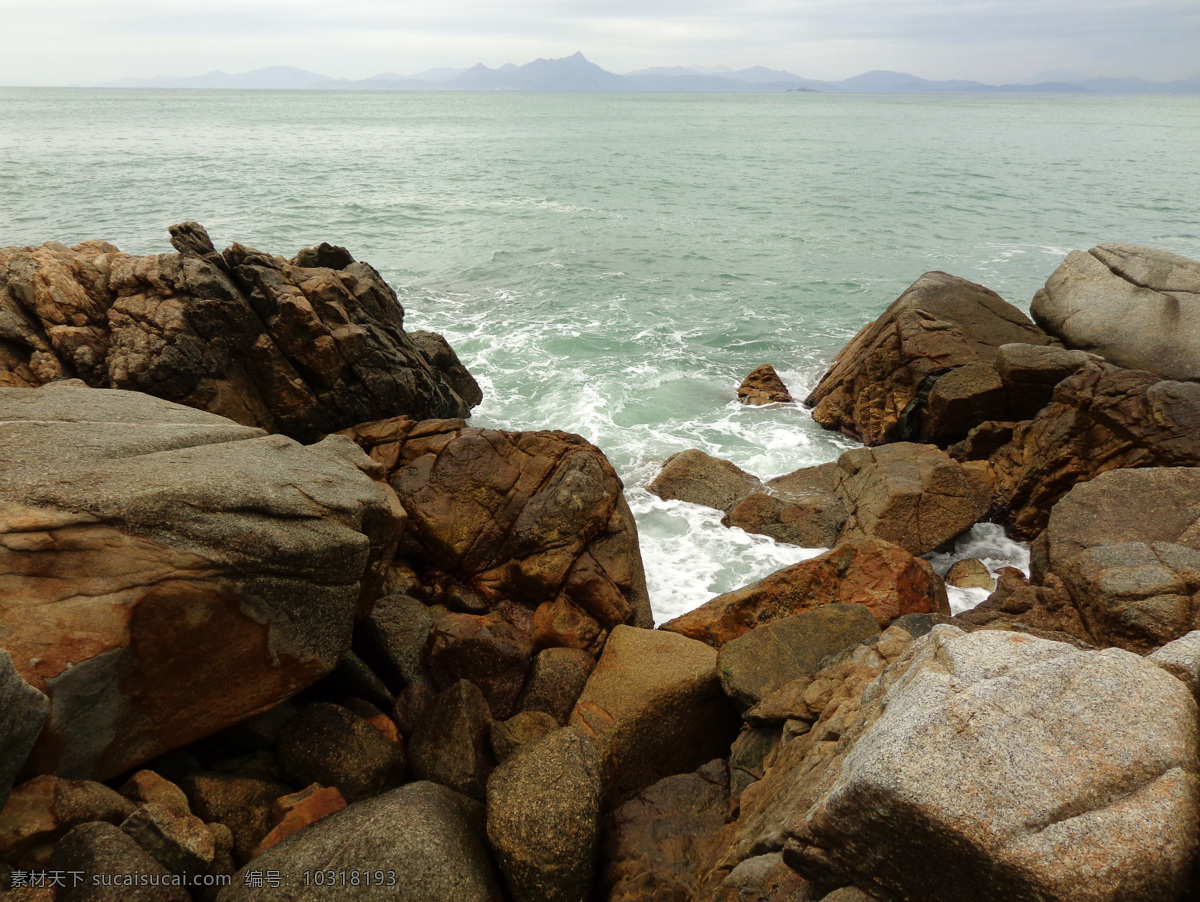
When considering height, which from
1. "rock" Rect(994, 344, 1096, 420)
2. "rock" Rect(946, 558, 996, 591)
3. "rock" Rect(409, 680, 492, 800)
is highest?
"rock" Rect(994, 344, 1096, 420)

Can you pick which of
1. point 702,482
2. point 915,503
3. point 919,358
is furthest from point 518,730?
point 919,358

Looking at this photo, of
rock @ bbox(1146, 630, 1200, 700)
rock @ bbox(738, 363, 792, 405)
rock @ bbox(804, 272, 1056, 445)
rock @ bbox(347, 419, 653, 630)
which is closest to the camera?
rock @ bbox(1146, 630, 1200, 700)

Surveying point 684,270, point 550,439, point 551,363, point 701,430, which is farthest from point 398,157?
point 550,439

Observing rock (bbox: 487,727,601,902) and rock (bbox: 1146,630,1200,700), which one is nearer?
rock (bbox: 1146,630,1200,700)

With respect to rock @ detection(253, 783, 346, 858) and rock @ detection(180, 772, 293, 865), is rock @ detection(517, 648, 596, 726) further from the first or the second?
rock @ detection(180, 772, 293, 865)

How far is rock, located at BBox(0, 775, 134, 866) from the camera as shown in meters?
4.56

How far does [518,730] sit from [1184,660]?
5473 millimetres

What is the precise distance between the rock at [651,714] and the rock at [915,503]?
4817 mm

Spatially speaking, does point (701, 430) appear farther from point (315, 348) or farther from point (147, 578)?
point (147, 578)

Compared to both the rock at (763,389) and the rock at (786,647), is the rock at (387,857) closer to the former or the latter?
the rock at (786,647)

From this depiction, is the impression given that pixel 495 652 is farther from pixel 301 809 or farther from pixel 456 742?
pixel 301 809

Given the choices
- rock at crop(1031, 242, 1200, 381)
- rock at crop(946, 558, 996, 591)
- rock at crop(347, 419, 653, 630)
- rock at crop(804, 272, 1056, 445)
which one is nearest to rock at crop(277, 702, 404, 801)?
rock at crop(347, 419, 653, 630)

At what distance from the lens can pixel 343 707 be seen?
6926 millimetres

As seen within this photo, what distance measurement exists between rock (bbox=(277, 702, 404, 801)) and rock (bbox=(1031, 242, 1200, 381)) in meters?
15.9
